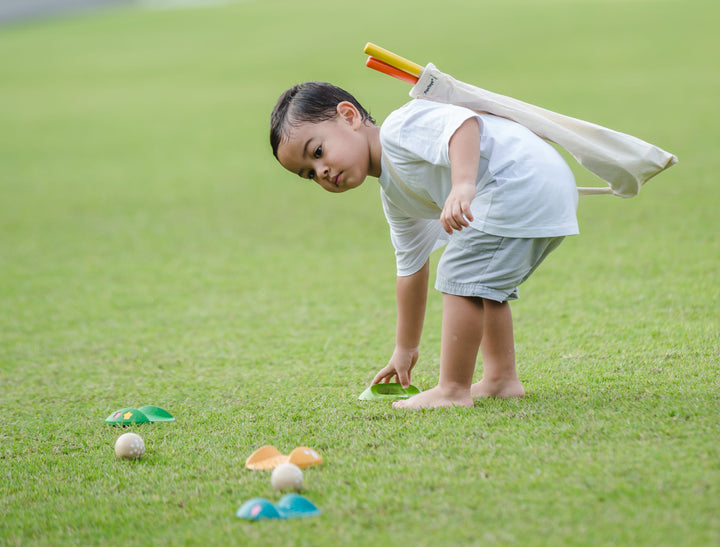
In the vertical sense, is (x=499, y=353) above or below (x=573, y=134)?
below

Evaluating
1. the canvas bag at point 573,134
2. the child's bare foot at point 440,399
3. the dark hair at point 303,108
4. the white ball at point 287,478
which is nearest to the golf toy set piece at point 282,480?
the white ball at point 287,478

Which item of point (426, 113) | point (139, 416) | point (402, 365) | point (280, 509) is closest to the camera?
point (280, 509)

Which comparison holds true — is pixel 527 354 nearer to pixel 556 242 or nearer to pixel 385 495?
pixel 556 242

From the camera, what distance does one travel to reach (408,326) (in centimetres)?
268

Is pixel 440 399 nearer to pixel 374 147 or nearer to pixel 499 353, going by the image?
pixel 499 353

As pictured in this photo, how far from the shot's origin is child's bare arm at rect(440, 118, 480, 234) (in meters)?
2.11

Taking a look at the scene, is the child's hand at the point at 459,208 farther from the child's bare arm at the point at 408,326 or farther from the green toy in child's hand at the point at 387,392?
the green toy in child's hand at the point at 387,392

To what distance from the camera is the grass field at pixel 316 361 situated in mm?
1708

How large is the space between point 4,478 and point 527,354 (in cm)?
178

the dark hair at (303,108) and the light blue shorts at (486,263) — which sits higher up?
the dark hair at (303,108)

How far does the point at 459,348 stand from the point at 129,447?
0.94 m

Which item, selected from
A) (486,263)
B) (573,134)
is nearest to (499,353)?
(486,263)

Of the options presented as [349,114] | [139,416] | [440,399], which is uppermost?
[349,114]

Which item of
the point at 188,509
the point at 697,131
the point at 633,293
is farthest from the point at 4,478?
the point at 697,131
